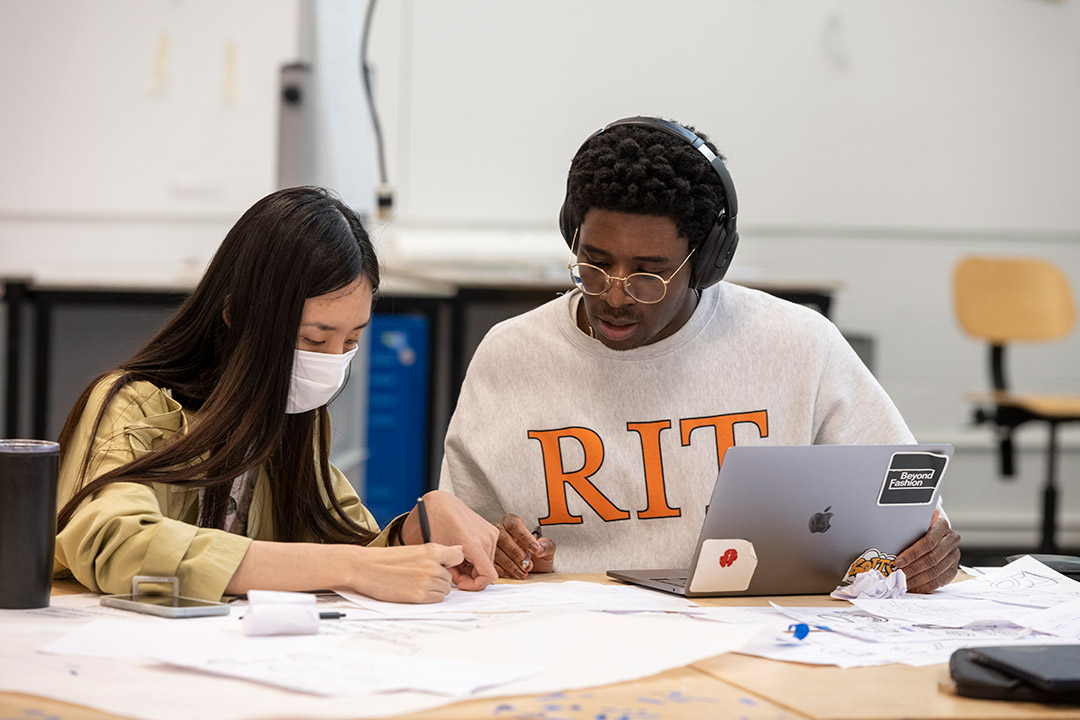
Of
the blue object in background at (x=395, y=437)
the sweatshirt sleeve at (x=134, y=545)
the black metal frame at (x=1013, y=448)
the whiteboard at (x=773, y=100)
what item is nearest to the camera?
the sweatshirt sleeve at (x=134, y=545)

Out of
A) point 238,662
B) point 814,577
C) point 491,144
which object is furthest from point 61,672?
point 491,144

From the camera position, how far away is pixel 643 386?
1.49 m

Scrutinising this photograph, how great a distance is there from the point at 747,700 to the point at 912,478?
468 mm

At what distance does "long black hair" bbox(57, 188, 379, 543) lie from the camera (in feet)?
3.82

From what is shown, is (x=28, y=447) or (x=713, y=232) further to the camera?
(x=713, y=232)

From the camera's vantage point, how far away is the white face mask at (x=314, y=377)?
4.11ft

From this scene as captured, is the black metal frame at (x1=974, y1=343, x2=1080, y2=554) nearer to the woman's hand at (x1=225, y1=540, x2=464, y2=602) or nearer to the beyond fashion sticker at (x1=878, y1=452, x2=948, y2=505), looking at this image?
the beyond fashion sticker at (x1=878, y1=452, x2=948, y2=505)

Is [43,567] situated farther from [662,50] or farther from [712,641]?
[662,50]

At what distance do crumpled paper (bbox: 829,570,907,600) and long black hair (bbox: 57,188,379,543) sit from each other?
64 centimetres

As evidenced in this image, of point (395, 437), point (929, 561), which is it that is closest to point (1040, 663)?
point (929, 561)

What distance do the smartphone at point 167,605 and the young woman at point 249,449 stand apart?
2cm

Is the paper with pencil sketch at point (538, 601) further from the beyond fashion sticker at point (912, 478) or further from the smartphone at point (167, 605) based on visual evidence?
the beyond fashion sticker at point (912, 478)

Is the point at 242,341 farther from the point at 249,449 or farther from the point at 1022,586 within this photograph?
the point at 1022,586

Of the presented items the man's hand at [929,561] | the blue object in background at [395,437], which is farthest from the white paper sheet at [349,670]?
the blue object in background at [395,437]
